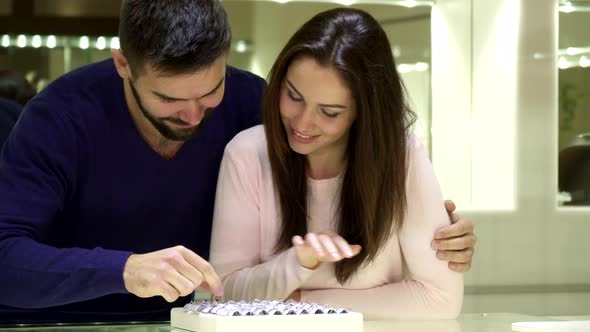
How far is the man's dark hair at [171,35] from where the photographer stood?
1885 mm

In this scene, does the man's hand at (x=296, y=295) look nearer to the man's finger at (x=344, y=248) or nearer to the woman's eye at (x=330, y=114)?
the man's finger at (x=344, y=248)

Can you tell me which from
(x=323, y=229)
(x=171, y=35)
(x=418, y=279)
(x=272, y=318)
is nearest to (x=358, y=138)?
(x=323, y=229)

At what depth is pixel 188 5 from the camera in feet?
6.33

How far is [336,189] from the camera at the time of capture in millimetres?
2164

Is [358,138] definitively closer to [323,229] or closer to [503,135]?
[323,229]

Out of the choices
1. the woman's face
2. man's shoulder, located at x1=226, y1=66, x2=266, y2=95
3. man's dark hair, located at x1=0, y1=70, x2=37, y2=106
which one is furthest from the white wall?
the woman's face

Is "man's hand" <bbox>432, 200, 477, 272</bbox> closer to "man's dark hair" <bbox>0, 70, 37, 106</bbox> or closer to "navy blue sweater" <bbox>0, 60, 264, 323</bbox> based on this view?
"navy blue sweater" <bbox>0, 60, 264, 323</bbox>

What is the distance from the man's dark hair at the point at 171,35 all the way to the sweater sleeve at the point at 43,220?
0.70 ft

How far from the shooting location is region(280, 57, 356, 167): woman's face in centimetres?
203

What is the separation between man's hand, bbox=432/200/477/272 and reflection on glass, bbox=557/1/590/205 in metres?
2.58

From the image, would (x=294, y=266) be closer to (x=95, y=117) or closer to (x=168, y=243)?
(x=168, y=243)

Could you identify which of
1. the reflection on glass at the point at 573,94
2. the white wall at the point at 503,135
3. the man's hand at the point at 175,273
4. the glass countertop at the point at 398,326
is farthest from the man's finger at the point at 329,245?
the reflection on glass at the point at 573,94

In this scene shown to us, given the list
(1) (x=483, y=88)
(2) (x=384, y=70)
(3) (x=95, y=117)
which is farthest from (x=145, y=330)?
(1) (x=483, y=88)

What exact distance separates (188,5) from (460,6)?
2.70m
